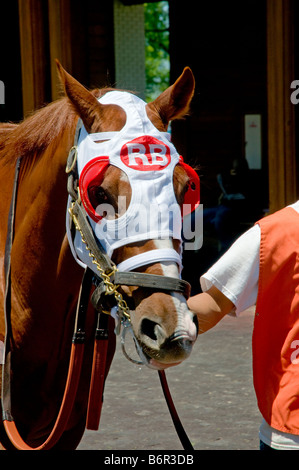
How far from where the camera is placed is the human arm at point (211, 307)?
7.22ft

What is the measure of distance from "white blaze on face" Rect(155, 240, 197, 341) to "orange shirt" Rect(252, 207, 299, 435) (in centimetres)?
26

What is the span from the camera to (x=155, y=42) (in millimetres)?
25375

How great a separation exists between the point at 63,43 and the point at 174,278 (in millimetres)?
5742

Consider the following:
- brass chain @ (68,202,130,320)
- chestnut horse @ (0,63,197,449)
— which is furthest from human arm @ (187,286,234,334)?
chestnut horse @ (0,63,197,449)

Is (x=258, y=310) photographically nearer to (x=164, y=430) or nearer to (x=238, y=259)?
(x=238, y=259)

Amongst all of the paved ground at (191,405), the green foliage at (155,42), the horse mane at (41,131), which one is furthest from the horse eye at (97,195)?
the green foliage at (155,42)

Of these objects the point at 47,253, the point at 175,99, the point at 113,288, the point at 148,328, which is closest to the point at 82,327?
the point at 47,253

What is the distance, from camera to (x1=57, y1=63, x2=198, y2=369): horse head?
203 cm

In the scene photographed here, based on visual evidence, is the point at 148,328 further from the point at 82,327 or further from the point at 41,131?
the point at 41,131

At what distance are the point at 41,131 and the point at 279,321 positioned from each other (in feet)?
3.72

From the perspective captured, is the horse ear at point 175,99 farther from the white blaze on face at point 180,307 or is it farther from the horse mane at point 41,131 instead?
the white blaze on face at point 180,307

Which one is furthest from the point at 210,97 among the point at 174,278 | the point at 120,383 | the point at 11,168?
the point at 174,278

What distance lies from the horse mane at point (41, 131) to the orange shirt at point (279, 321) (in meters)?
0.79

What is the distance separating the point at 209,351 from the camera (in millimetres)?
6238
